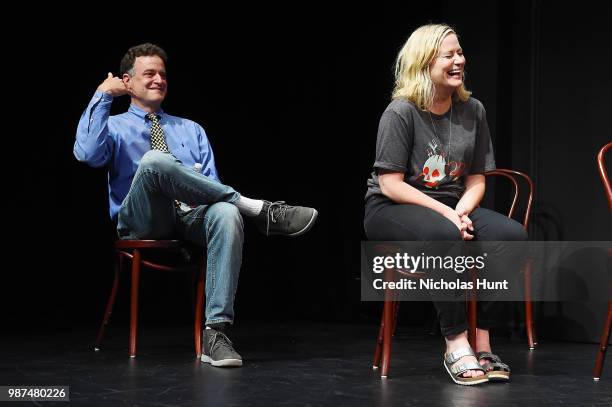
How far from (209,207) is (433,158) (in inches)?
29.9

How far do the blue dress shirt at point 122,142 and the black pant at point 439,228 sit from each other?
812 millimetres

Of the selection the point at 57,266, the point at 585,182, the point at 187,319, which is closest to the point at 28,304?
the point at 57,266

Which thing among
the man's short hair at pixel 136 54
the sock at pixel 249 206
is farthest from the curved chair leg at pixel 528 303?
the man's short hair at pixel 136 54

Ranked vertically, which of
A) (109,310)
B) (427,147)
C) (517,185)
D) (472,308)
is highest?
(427,147)

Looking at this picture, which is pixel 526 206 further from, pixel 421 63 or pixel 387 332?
pixel 387 332

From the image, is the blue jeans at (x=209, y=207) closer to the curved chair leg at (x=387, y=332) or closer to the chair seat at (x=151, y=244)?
the chair seat at (x=151, y=244)

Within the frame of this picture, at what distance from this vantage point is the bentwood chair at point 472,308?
2445 millimetres

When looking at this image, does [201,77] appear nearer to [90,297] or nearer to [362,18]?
[362,18]

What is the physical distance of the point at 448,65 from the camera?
8.34 feet

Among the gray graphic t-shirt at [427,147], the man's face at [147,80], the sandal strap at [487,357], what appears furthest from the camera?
the man's face at [147,80]

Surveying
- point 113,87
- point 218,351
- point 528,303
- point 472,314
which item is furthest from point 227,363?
point 528,303

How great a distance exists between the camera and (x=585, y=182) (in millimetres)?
3465

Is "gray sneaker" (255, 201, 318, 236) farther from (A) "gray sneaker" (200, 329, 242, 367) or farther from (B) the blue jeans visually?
(A) "gray sneaker" (200, 329, 242, 367)

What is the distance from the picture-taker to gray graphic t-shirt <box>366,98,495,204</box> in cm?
253
